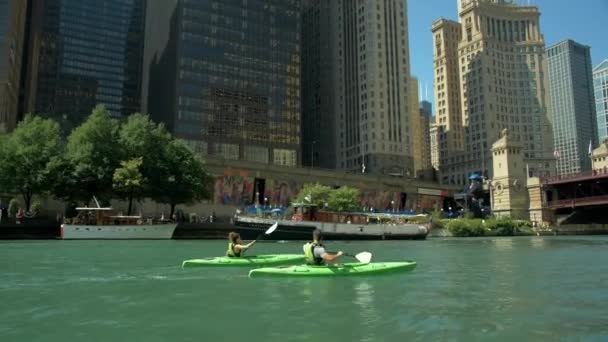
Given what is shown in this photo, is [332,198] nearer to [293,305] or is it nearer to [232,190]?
[232,190]

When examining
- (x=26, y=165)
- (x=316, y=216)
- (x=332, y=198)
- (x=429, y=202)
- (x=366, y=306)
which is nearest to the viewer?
(x=366, y=306)

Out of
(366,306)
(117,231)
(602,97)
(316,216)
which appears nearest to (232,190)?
(316,216)

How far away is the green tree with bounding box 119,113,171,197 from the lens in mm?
61156

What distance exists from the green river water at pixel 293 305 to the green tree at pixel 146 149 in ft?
118

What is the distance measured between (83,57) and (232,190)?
383 feet

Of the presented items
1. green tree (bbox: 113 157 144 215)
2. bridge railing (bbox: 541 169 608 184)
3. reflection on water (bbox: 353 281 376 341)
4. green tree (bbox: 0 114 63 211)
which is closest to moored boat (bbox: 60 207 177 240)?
green tree (bbox: 113 157 144 215)

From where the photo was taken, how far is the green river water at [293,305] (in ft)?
39.0

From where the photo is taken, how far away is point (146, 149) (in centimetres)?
6244

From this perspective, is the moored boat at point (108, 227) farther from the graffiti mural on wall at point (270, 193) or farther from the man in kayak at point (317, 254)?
the man in kayak at point (317, 254)

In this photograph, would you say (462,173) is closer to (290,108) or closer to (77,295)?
(290,108)

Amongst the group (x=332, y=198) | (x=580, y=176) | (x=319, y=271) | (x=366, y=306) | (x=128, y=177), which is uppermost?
(x=580, y=176)

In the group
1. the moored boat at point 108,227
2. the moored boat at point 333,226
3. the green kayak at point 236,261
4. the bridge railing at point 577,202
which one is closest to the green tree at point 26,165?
the moored boat at point 108,227

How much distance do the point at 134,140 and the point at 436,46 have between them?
161 m

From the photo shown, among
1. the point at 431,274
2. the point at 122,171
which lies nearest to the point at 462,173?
the point at 122,171
